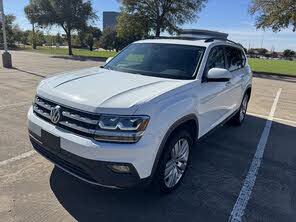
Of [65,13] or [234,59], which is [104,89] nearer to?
[234,59]

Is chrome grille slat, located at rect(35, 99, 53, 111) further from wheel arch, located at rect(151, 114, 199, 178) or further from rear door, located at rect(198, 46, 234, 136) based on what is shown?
rear door, located at rect(198, 46, 234, 136)

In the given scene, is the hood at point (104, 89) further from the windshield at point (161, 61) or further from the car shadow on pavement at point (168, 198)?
the car shadow on pavement at point (168, 198)

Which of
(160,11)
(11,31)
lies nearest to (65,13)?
(160,11)

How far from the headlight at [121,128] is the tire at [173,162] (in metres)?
0.50

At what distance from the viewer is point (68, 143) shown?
274cm

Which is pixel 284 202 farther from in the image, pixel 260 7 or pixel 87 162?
pixel 260 7

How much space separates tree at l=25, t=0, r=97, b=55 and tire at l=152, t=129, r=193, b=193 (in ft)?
113

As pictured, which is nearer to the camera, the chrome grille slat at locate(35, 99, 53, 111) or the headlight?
the headlight

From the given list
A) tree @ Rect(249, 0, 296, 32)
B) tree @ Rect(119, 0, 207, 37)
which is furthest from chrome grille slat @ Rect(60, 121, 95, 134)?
tree @ Rect(119, 0, 207, 37)

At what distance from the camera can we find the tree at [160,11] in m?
29.3

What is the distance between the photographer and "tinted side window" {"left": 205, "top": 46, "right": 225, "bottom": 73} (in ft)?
13.4

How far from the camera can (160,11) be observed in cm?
2966

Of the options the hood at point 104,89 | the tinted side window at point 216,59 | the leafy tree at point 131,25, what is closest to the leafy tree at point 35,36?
the leafy tree at point 131,25

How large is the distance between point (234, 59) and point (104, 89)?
341 centimetres
